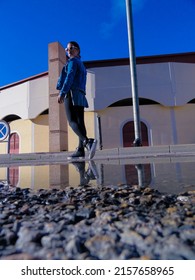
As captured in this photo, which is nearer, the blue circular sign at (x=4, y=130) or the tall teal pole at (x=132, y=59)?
the tall teal pole at (x=132, y=59)

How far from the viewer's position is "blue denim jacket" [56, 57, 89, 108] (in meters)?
3.18

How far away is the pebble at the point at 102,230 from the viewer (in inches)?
18.5

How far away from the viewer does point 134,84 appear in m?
8.30

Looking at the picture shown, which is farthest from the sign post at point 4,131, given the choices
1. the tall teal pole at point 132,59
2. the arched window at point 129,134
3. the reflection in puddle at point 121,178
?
the reflection in puddle at point 121,178

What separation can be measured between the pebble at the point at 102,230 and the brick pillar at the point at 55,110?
38.6ft

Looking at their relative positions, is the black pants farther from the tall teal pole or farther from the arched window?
the arched window

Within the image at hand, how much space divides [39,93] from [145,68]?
280 inches

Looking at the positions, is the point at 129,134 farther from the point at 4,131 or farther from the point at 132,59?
the point at 4,131

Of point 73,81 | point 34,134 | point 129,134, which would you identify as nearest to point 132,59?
point 73,81

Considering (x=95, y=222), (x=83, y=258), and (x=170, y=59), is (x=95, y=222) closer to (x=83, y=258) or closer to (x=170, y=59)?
(x=83, y=258)

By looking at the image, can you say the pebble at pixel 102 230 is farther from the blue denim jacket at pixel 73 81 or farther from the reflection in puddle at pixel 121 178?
the blue denim jacket at pixel 73 81
